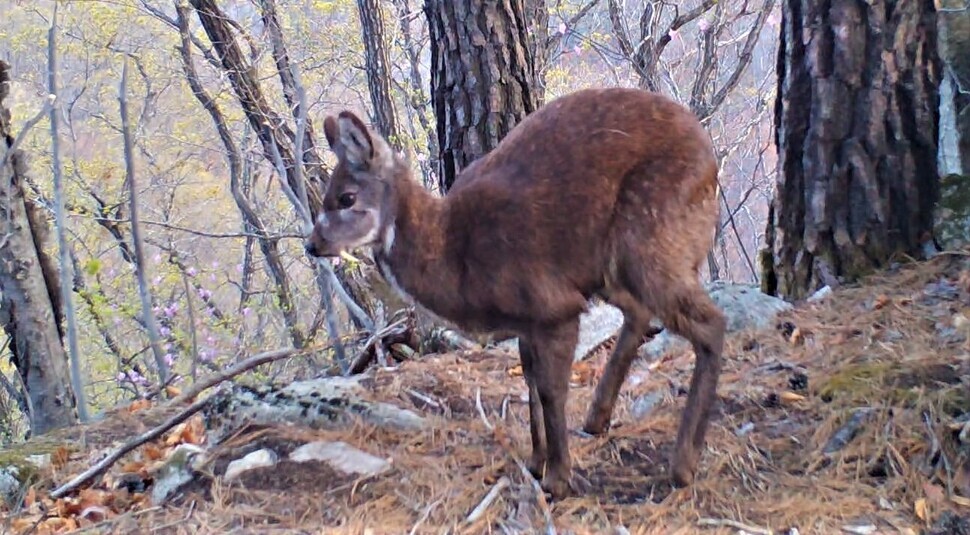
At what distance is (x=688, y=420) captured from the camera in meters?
3.80

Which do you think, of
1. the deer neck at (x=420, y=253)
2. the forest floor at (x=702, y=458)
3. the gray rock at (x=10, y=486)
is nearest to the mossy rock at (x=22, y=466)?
the gray rock at (x=10, y=486)

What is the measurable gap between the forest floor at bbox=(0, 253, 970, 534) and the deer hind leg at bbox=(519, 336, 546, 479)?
0.10 metres

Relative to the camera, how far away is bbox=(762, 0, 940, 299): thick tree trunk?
5.12m

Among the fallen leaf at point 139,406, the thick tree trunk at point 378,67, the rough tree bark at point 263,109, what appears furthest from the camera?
the rough tree bark at point 263,109

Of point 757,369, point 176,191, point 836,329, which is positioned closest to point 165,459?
point 757,369

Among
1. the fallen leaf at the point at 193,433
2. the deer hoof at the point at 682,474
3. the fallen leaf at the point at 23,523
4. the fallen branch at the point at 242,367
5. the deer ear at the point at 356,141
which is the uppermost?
the deer ear at the point at 356,141

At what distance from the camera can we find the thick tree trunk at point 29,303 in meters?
6.31

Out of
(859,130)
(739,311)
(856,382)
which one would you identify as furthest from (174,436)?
(859,130)

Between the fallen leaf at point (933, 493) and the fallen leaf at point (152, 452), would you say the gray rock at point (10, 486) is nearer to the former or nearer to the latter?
the fallen leaf at point (152, 452)

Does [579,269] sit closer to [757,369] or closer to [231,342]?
[757,369]

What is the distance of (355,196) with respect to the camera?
12.8ft

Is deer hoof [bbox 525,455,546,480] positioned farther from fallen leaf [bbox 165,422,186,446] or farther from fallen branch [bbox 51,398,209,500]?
fallen leaf [bbox 165,422,186,446]

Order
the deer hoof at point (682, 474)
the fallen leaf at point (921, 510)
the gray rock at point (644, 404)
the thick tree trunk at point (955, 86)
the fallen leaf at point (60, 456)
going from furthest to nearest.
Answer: the thick tree trunk at point (955, 86) < the fallen leaf at point (60, 456) < the gray rock at point (644, 404) < the deer hoof at point (682, 474) < the fallen leaf at point (921, 510)

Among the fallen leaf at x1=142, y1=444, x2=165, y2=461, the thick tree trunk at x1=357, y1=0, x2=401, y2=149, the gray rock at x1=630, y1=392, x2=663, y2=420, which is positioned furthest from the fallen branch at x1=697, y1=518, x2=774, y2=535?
the thick tree trunk at x1=357, y1=0, x2=401, y2=149
